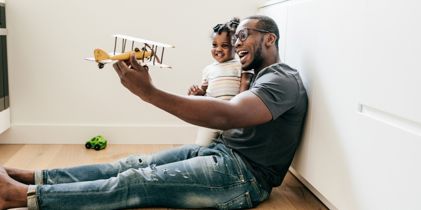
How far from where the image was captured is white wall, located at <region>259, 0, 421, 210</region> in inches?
39.2

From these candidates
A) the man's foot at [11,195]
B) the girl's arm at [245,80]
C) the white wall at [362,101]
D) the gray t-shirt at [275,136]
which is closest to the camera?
the white wall at [362,101]

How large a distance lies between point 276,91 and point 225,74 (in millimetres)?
452

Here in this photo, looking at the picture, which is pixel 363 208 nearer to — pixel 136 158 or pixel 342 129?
pixel 342 129

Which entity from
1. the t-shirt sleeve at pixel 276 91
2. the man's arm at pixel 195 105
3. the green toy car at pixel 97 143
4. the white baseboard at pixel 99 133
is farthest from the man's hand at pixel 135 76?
the white baseboard at pixel 99 133

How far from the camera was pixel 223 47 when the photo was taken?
181 cm

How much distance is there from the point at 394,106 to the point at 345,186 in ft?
1.16

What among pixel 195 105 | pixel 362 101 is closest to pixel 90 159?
pixel 195 105

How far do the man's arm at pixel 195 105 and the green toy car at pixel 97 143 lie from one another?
1178 millimetres

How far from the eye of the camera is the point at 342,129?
1332mm

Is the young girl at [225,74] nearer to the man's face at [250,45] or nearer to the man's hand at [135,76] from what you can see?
the man's face at [250,45]

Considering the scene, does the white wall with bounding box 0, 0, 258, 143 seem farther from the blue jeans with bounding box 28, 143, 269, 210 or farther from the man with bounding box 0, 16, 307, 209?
the blue jeans with bounding box 28, 143, 269, 210

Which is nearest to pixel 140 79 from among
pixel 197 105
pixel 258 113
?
pixel 197 105

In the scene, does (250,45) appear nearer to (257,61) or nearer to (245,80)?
(257,61)

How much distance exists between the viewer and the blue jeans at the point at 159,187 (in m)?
1.35
